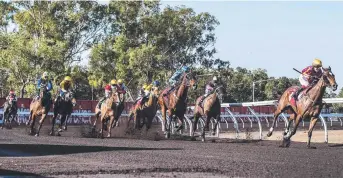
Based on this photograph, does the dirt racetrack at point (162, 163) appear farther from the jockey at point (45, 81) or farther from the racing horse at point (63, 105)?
the racing horse at point (63, 105)

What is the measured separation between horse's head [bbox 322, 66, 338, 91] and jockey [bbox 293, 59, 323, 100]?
2.44 feet

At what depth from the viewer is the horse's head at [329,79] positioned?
18.6m

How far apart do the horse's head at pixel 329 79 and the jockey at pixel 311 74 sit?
2.44 feet

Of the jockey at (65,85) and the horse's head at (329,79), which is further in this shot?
the jockey at (65,85)

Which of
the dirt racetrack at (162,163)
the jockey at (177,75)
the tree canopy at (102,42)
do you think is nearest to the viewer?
the dirt racetrack at (162,163)

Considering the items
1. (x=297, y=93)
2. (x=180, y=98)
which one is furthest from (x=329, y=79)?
(x=180, y=98)

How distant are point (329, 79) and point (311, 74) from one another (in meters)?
1.32

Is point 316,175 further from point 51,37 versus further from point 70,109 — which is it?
point 51,37

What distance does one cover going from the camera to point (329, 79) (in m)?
18.8

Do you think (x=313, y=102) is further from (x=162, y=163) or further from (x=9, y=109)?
(x=9, y=109)

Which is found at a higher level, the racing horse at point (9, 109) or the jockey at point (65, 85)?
the jockey at point (65, 85)

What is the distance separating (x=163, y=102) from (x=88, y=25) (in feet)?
129

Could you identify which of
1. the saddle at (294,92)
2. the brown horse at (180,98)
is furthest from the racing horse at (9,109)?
the saddle at (294,92)

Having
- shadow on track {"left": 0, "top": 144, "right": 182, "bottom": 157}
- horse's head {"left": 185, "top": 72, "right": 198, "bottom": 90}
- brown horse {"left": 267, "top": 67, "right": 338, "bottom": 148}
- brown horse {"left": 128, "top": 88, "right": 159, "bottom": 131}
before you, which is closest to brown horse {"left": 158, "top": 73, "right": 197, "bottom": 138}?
horse's head {"left": 185, "top": 72, "right": 198, "bottom": 90}
